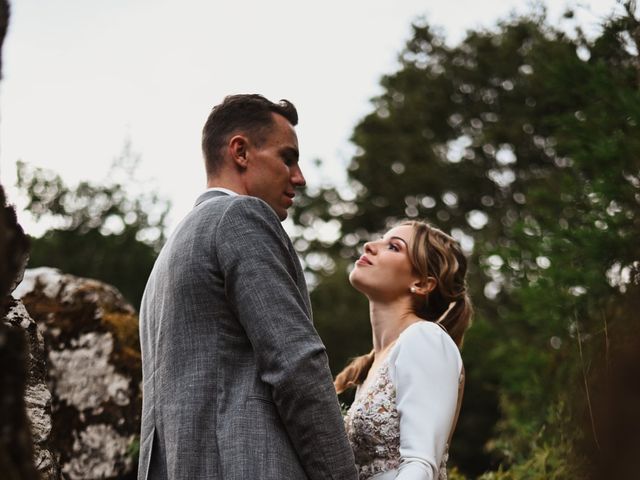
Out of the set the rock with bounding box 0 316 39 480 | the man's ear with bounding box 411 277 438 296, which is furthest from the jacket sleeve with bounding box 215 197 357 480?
the man's ear with bounding box 411 277 438 296

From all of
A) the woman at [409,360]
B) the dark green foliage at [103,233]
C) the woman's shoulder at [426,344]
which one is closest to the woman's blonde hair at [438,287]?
the woman at [409,360]

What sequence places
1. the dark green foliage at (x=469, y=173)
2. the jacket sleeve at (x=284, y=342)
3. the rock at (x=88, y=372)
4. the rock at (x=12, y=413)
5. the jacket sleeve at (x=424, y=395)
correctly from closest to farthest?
the rock at (x=12, y=413)
the jacket sleeve at (x=284, y=342)
the jacket sleeve at (x=424, y=395)
the rock at (x=88, y=372)
the dark green foliage at (x=469, y=173)

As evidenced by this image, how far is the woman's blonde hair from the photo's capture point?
4.34 metres

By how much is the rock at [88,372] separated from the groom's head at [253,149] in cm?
291

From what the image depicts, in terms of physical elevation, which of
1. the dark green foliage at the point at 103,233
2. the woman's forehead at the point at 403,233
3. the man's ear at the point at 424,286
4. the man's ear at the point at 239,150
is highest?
the dark green foliage at the point at 103,233

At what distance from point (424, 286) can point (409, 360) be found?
0.76m

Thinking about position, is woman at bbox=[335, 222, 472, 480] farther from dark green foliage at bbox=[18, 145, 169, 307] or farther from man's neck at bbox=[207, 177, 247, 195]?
dark green foliage at bbox=[18, 145, 169, 307]

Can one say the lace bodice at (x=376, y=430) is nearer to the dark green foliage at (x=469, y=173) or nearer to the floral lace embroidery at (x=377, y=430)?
the floral lace embroidery at (x=377, y=430)

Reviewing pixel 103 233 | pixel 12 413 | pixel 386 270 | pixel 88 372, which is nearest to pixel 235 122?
pixel 386 270

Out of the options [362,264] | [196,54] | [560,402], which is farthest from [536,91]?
[362,264]

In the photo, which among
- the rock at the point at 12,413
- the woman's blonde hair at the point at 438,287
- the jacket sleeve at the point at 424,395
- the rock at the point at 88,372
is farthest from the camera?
the rock at the point at 88,372

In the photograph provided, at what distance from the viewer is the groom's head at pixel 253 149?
339cm

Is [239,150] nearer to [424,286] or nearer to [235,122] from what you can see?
[235,122]

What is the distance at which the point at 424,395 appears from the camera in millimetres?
3480
